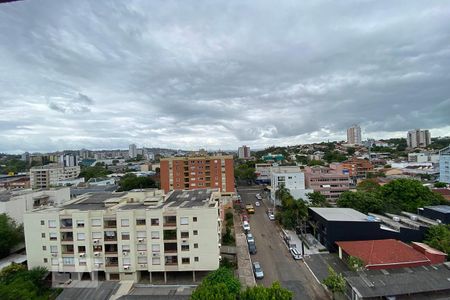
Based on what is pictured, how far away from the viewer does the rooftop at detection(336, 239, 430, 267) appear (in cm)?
1770

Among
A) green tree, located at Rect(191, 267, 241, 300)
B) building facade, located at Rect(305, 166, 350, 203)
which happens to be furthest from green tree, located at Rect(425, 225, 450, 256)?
building facade, located at Rect(305, 166, 350, 203)

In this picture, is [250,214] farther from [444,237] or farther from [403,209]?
[444,237]

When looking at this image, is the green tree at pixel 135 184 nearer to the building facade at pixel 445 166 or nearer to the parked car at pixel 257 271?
the parked car at pixel 257 271

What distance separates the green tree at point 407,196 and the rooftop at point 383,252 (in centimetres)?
974

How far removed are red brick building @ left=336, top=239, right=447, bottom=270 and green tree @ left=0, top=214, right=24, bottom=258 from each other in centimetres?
2625

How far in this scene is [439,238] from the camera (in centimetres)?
1962

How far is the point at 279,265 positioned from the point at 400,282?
26.4 ft

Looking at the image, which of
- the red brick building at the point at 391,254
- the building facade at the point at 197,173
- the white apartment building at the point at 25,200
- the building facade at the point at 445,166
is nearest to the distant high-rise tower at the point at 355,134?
the building facade at the point at 445,166

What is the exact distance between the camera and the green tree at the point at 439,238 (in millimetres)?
18628

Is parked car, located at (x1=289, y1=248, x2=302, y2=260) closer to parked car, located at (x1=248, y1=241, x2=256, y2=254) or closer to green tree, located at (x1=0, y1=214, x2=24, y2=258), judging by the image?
parked car, located at (x1=248, y1=241, x2=256, y2=254)

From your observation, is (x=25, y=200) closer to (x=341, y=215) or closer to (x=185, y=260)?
(x=185, y=260)

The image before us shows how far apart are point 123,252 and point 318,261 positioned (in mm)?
14370

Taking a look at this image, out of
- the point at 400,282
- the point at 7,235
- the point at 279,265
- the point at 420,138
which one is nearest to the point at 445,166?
the point at 400,282

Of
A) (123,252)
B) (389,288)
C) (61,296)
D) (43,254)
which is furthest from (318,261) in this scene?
(43,254)
